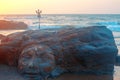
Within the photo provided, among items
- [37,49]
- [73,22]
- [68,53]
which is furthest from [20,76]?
[73,22]

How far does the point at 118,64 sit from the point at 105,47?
8.68ft

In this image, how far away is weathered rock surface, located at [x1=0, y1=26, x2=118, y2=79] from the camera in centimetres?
1251

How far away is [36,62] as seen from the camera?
12.3 m

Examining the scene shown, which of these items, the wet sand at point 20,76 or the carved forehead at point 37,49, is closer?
the wet sand at point 20,76

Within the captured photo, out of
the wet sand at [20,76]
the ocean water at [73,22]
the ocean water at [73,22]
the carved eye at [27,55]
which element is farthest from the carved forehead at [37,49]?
the ocean water at [73,22]

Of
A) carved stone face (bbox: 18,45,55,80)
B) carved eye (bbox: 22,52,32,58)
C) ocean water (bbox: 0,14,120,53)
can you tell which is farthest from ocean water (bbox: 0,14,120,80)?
carved eye (bbox: 22,52,32,58)

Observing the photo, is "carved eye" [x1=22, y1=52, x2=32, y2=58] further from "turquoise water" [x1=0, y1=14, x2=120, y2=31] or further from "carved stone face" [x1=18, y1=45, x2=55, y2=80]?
"turquoise water" [x1=0, y1=14, x2=120, y2=31]

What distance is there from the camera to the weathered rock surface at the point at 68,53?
41.0ft

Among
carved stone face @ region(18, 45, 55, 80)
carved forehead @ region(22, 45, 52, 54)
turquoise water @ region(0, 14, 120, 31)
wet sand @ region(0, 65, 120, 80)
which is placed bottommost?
turquoise water @ region(0, 14, 120, 31)

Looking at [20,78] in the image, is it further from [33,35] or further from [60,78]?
[33,35]

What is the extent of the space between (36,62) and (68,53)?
1.61 meters

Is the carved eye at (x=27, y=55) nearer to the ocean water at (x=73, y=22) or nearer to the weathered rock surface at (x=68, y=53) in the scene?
the weathered rock surface at (x=68, y=53)

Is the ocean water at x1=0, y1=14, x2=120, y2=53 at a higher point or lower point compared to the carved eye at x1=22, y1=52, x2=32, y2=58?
lower

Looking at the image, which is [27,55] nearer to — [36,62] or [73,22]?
[36,62]
